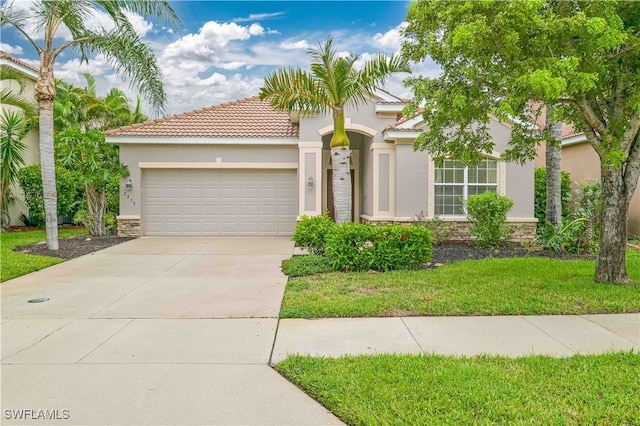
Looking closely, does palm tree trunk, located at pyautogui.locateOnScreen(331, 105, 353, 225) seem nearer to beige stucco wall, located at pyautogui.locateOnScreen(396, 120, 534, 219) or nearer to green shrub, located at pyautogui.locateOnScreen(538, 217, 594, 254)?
beige stucco wall, located at pyautogui.locateOnScreen(396, 120, 534, 219)

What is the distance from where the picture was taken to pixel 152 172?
14547 millimetres

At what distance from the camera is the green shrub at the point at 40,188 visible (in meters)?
15.3

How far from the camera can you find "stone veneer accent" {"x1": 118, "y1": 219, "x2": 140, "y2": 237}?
14.2 m

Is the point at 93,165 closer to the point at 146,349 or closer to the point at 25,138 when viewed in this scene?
the point at 25,138

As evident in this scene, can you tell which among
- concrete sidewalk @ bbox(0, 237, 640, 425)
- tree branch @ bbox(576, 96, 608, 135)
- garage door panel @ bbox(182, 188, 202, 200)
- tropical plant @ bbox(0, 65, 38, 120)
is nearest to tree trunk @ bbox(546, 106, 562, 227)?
tree branch @ bbox(576, 96, 608, 135)

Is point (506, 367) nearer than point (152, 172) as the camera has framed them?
Yes

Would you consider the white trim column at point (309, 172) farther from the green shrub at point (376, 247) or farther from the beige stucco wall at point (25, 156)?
the beige stucco wall at point (25, 156)

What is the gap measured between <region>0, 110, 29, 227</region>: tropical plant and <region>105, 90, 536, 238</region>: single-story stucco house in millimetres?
3583

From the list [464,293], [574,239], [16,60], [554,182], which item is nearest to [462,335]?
[464,293]

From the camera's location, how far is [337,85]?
9562mm

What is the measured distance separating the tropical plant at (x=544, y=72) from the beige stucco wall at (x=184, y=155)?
7.51m

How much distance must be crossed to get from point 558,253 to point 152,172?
1276 cm

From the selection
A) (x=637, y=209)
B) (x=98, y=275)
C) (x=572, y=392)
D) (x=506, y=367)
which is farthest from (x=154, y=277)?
(x=637, y=209)

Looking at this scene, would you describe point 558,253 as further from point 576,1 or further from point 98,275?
point 98,275
